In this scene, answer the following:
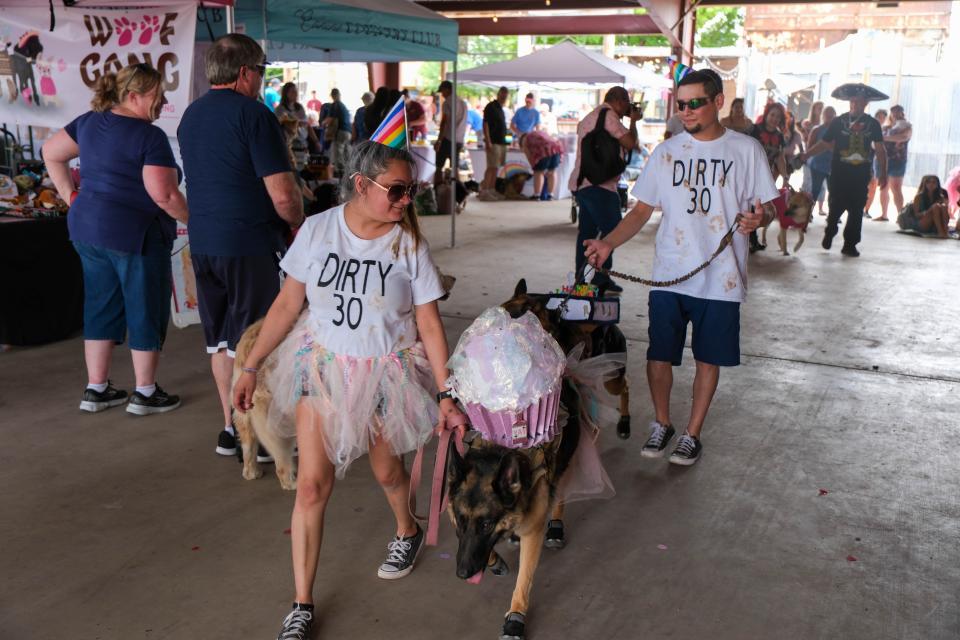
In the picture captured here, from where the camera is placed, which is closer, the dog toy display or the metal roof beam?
the dog toy display

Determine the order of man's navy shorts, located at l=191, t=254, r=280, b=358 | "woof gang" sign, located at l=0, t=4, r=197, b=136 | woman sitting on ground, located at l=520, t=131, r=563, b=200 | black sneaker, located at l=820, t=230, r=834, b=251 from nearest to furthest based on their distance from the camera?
man's navy shorts, located at l=191, t=254, r=280, b=358, "woof gang" sign, located at l=0, t=4, r=197, b=136, black sneaker, located at l=820, t=230, r=834, b=251, woman sitting on ground, located at l=520, t=131, r=563, b=200

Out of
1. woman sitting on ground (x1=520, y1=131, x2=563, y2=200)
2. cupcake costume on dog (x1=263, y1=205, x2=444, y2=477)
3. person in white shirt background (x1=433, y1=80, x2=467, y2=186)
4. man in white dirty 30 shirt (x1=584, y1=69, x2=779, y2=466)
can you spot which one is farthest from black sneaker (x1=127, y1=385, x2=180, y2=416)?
woman sitting on ground (x1=520, y1=131, x2=563, y2=200)

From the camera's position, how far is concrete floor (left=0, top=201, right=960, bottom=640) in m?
3.13

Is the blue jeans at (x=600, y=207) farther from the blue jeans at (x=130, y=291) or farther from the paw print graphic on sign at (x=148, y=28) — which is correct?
the blue jeans at (x=130, y=291)

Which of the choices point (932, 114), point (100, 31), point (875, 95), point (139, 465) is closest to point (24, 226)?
point (100, 31)

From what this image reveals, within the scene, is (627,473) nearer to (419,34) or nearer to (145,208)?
(145,208)

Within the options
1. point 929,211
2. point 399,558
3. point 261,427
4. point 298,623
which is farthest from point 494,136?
point 298,623

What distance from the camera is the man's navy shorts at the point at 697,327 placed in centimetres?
436

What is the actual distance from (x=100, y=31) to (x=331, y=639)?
4.90 m

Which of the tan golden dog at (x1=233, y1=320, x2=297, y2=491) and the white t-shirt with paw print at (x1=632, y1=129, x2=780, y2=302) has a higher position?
the white t-shirt with paw print at (x1=632, y1=129, x2=780, y2=302)

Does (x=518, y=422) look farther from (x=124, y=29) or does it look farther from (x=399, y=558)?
(x=124, y=29)

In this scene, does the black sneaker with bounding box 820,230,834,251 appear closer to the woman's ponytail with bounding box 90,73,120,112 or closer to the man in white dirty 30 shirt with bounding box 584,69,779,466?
the man in white dirty 30 shirt with bounding box 584,69,779,466

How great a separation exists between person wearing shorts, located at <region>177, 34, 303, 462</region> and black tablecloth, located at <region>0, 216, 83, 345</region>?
102 inches

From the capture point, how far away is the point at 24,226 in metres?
6.11
